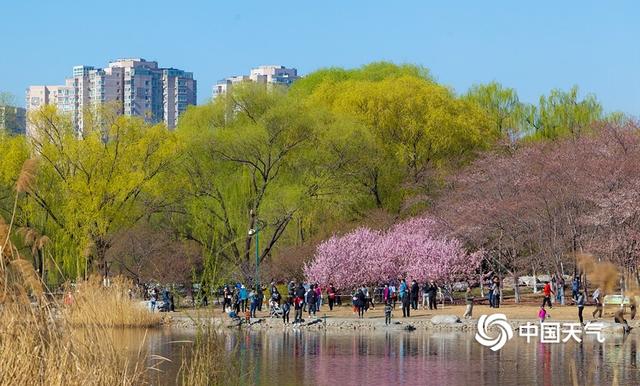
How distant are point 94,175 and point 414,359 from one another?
2689 centimetres

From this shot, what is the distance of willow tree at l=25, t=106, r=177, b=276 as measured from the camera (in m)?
49.2

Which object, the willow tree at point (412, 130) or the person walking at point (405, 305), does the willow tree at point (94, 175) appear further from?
the person walking at point (405, 305)

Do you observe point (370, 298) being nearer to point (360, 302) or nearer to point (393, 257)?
point (360, 302)

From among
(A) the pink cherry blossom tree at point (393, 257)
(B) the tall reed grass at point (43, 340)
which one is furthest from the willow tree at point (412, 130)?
(B) the tall reed grass at point (43, 340)

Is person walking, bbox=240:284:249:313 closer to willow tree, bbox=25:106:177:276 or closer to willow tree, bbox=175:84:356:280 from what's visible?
willow tree, bbox=175:84:356:280

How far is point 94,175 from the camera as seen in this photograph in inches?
1965

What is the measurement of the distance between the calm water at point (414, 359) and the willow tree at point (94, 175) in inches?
630

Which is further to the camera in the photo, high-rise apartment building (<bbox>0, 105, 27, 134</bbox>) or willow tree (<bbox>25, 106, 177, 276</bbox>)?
high-rise apartment building (<bbox>0, 105, 27, 134</bbox>)

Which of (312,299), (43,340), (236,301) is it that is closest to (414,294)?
(312,299)

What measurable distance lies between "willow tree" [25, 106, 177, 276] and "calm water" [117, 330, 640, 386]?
Result: 16.0 meters

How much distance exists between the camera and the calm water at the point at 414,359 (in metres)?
21.8

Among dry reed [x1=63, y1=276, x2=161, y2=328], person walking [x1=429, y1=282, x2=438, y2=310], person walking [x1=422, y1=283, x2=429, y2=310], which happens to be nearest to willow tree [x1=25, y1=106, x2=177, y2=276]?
person walking [x1=422, y1=283, x2=429, y2=310]

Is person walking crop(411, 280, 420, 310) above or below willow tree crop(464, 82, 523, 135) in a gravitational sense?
below

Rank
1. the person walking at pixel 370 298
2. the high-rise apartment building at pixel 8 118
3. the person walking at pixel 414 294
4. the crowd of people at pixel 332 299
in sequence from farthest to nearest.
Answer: the high-rise apartment building at pixel 8 118 < the person walking at pixel 370 298 < the person walking at pixel 414 294 < the crowd of people at pixel 332 299
